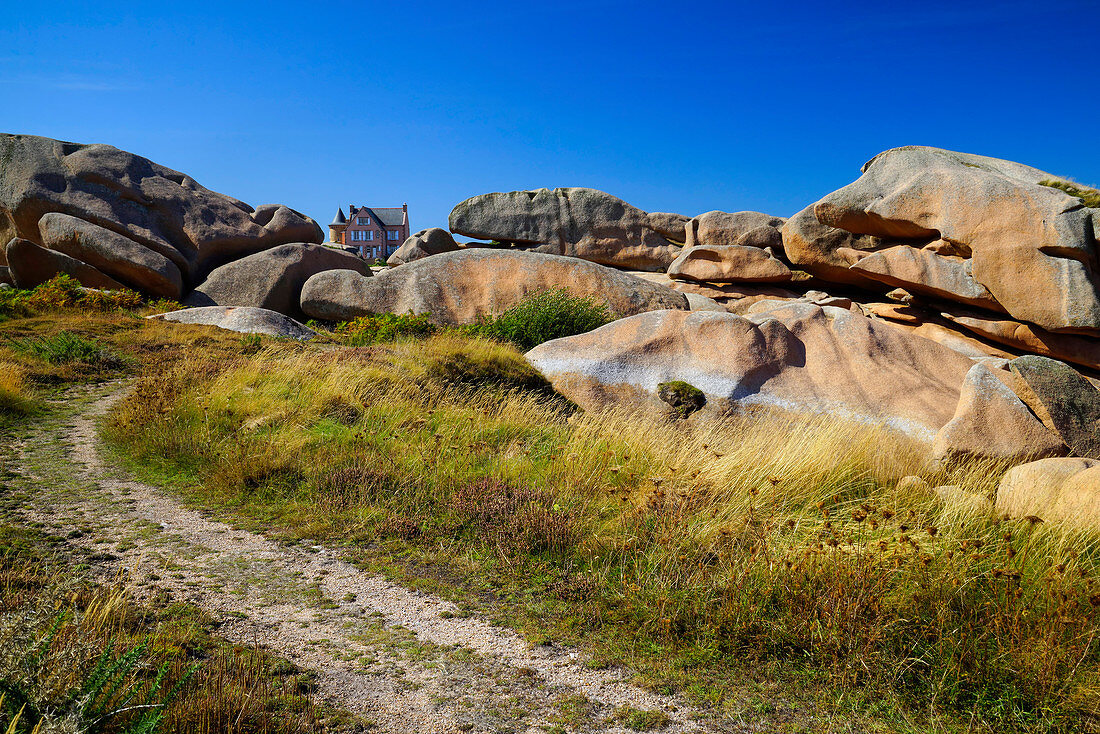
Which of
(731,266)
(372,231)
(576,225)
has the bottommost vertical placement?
(731,266)

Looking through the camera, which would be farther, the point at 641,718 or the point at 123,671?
the point at 641,718

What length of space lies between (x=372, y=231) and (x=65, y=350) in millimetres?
67864

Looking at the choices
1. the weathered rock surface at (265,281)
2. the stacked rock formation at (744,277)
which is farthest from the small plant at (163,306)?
the weathered rock surface at (265,281)

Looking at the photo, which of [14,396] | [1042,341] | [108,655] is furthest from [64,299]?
[1042,341]

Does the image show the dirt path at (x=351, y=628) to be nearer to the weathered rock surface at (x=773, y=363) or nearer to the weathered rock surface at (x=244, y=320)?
the weathered rock surface at (x=773, y=363)

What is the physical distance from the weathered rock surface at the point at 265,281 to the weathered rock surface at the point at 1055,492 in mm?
20457

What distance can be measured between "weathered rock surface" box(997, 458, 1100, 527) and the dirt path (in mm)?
4425

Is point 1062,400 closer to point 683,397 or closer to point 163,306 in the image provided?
point 683,397

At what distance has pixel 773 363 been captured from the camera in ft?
39.5

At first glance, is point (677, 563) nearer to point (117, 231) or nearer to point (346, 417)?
point (346, 417)

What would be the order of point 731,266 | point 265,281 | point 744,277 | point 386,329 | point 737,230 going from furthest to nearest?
point 737,230, point 731,266, point 744,277, point 265,281, point 386,329

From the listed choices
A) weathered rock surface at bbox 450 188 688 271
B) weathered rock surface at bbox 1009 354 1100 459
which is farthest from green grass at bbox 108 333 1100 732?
weathered rock surface at bbox 450 188 688 271

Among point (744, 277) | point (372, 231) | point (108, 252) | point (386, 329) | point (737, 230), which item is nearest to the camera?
point (386, 329)

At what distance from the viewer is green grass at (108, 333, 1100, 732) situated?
3.84m
